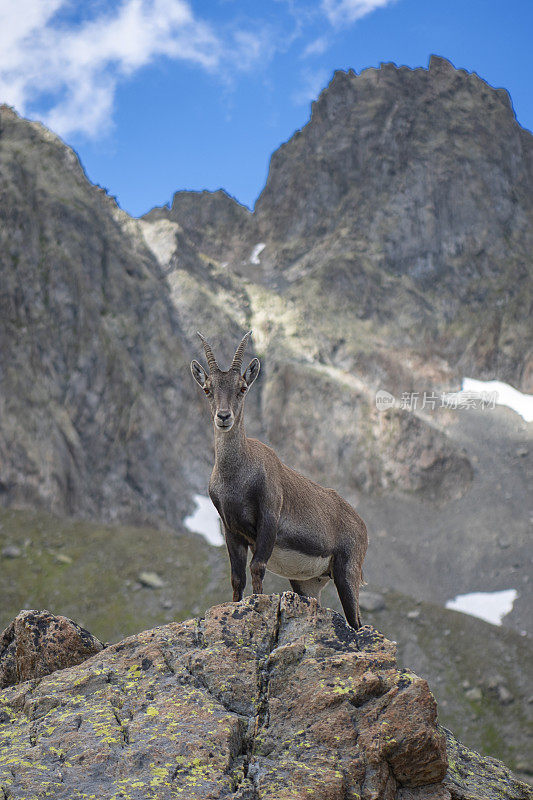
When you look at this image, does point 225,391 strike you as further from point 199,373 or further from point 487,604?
point 487,604

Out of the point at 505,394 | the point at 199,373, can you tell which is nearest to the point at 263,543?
the point at 199,373

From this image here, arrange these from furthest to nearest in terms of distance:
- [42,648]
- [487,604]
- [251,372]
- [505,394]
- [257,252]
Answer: [257,252] → [505,394] → [487,604] → [251,372] → [42,648]

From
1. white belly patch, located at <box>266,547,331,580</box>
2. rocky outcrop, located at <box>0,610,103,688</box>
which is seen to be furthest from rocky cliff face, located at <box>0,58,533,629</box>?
rocky outcrop, located at <box>0,610,103,688</box>

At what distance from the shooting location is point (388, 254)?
145625 mm

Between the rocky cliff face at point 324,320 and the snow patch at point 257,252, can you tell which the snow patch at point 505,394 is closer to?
the rocky cliff face at point 324,320

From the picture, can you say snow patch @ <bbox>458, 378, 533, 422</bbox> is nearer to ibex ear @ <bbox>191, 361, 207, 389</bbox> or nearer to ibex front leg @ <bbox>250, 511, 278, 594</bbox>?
ibex ear @ <bbox>191, 361, 207, 389</bbox>

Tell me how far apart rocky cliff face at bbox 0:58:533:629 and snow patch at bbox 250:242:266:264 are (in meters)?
1.09

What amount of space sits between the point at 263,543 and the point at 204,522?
83.7 m

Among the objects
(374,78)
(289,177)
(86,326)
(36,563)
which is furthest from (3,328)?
(374,78)

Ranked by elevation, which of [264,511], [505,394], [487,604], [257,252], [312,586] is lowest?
[312,586]

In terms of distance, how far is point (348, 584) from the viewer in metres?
12.6

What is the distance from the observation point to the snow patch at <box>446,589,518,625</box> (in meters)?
78.3

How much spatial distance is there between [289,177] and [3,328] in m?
107

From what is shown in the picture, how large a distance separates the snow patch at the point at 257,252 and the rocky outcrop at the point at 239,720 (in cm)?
15696
